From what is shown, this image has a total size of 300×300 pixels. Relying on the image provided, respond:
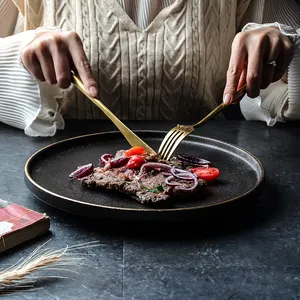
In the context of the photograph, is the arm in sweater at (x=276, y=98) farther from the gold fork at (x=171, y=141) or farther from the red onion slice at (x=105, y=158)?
the red onion slice at (x=105, y=158)

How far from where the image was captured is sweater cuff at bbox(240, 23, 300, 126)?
5.17ft

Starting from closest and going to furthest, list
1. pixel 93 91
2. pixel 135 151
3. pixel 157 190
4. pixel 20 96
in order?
pixel 157 190 < pixel 135 151 < pixel 93 91 < pixel 20 96

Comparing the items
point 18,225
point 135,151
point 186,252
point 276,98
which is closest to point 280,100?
point 276,98

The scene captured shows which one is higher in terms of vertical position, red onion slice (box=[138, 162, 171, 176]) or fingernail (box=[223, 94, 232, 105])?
fingernail (box=[223, 94, 232, 105])

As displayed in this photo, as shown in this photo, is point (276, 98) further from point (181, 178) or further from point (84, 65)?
point (181, 178)

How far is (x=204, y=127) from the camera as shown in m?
1.57

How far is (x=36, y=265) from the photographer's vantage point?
74cm

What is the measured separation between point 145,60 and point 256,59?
14.8 inches

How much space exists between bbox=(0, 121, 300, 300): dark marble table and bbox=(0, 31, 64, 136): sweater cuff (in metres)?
0.35

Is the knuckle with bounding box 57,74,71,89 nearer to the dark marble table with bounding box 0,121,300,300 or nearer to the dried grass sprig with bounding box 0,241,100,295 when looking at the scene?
the dark marble table with bounding box 0,121,300,300

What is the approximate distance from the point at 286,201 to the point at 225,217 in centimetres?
15

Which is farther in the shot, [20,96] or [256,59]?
[20,96]

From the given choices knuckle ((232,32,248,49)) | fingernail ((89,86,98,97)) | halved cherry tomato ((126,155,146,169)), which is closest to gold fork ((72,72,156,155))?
fingernail ((89,86,98,97))

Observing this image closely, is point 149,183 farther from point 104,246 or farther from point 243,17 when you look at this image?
point 243,17
